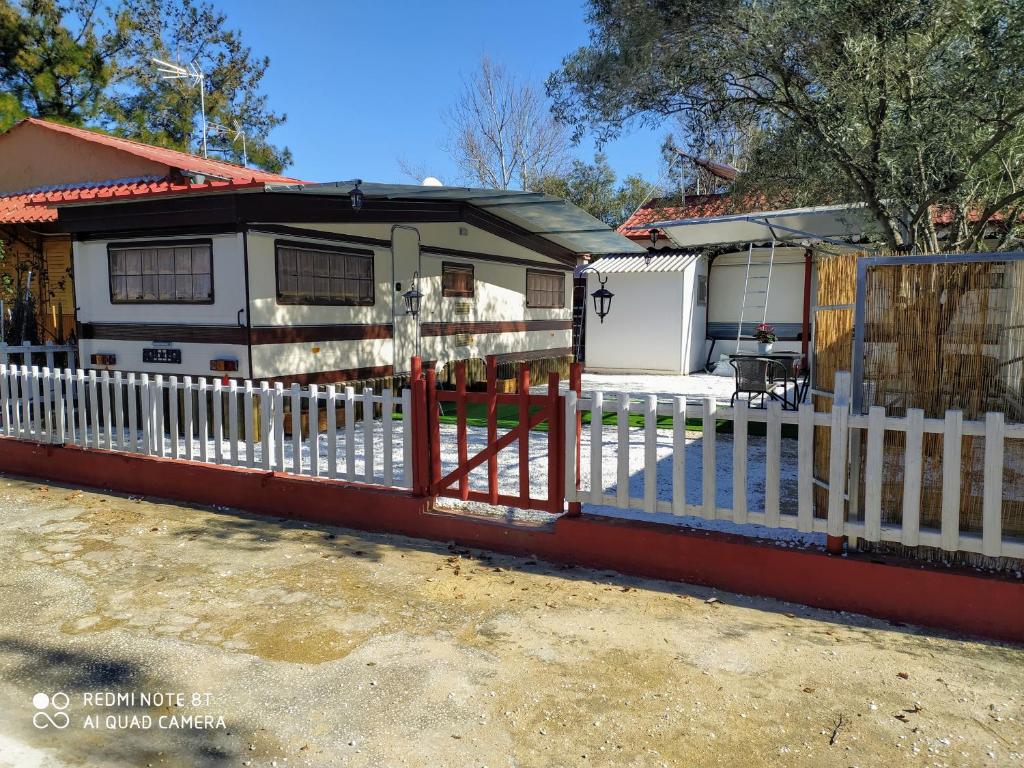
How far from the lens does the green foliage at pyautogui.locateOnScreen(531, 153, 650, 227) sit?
1164 inches

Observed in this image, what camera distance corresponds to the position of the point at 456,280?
12.0 m

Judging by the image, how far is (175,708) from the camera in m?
3.03

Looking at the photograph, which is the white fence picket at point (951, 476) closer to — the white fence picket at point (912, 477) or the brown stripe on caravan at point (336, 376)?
the white fence picket at point (912, 477)

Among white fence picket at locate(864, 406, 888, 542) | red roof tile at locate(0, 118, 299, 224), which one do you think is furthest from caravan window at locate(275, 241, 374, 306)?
white fence picket at locate(864, 406, 888, 542)

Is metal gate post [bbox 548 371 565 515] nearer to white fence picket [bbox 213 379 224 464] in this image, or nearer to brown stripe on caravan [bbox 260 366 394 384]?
white fence picket [bbox 213 379 224 464]

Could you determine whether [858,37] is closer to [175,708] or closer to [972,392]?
[972,392]

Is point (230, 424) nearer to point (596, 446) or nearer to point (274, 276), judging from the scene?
point (596, 446)

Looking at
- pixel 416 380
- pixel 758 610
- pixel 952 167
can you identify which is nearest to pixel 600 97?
pixel 952 167

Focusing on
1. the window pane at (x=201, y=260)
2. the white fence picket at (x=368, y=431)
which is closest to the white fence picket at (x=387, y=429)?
the white fence picket at (x=368, y=431)

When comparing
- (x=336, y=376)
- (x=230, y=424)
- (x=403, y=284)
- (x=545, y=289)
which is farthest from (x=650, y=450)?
(x=545, y=289)

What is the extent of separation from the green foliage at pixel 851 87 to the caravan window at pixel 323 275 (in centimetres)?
356

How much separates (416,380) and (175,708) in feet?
8.29

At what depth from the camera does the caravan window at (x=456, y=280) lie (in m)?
11.6

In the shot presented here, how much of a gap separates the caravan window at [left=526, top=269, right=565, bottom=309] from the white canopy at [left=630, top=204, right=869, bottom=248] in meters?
2.60
